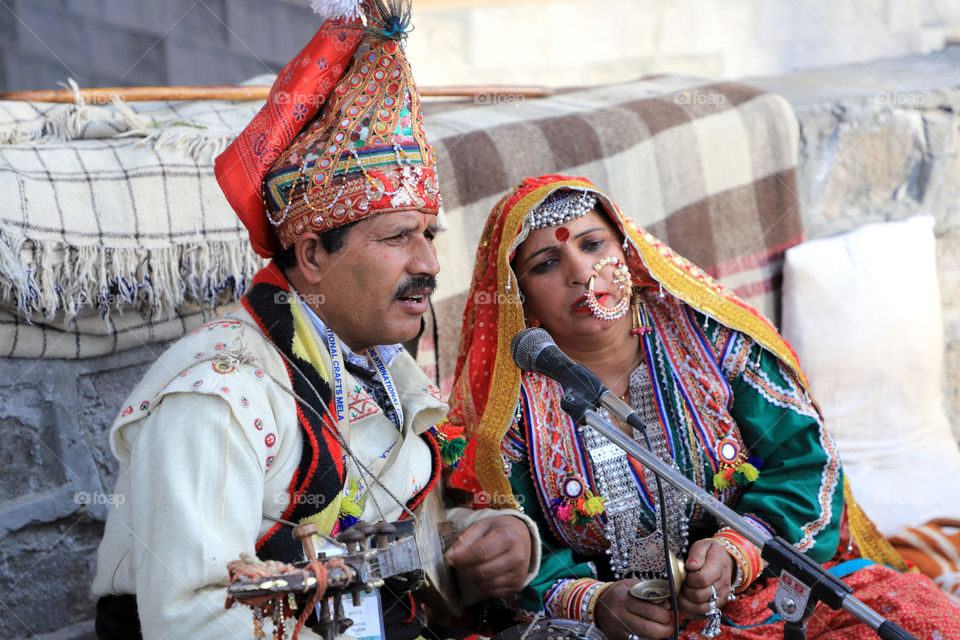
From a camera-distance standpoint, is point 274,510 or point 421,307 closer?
point 274,510

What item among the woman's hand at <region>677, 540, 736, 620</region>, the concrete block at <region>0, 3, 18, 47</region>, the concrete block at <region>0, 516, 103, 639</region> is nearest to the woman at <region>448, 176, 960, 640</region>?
the woman's hand at <region>677, 540, 736, 620</region>

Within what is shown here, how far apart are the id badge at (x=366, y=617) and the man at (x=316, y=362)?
0.24 ft

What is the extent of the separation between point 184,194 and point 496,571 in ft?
5.00

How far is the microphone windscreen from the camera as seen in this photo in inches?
79.2

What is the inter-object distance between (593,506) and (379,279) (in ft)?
3.08

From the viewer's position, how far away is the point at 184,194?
3.02 metres

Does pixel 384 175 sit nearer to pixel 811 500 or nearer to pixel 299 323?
pixel 299 323

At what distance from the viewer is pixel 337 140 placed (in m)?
2.21

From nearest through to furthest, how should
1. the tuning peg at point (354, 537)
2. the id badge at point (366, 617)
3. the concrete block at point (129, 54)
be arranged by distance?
the tuning peg at point (354, 537) → the id badge at point (366, 617) → the concrete block at point (129, 54)

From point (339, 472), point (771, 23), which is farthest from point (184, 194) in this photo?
point (771, 23)

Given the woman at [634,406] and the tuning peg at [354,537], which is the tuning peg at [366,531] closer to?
the tuning peg at [354,537]

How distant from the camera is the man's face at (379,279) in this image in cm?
225

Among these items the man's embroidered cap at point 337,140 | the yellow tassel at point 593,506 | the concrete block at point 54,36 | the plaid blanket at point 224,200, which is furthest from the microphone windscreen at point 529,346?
the concrete block at point 54,36

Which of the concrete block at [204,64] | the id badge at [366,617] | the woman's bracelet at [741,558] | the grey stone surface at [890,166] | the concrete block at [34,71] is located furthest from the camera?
the concrete block at [204,64]
